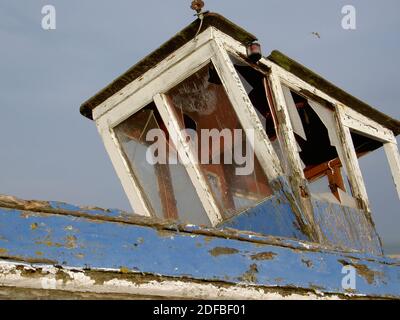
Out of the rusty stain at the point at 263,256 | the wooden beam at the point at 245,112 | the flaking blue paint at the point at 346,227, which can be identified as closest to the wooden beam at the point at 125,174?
the wooden beam at the point at 245,112

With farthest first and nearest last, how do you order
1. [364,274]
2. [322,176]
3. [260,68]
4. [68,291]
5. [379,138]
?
1. [322,176]
2. [379,138]
3. [260,68]
4. [364,274]
5. [68,291]

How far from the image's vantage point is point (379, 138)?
5.04 m

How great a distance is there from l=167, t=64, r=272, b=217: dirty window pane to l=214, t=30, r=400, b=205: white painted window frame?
0.33 m

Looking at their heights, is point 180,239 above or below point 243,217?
below

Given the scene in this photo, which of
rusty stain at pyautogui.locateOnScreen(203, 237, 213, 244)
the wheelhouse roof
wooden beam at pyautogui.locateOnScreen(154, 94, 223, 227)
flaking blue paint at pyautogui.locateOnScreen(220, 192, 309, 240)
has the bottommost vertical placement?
rusty stain at pyautogui.locateOnScreen(203, 237, 213, 244)

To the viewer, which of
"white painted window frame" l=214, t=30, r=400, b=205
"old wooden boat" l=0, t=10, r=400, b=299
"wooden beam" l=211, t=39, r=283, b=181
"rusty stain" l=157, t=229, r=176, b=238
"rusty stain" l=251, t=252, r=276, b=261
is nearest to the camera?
"old wooden boat" l=0, t=10, r=400, b=299

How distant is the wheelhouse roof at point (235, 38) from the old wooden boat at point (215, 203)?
1 cm

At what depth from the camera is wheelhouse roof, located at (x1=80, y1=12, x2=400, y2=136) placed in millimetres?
3457

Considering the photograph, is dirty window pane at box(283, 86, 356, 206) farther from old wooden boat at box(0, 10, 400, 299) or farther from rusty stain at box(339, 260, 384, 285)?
rusty stain at box(339, 260, 384, 285)

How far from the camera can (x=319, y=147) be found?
5797mm

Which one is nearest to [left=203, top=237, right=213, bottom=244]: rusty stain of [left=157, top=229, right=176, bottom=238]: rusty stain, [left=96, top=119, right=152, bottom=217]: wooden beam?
[left=157, top=229, right=176, bottom=238]: rusty stain

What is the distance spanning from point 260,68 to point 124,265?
7.65 ft
